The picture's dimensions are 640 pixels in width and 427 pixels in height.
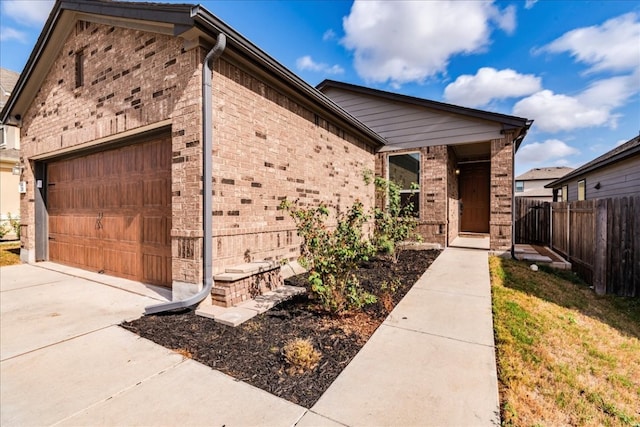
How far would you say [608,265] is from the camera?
5.19 metres

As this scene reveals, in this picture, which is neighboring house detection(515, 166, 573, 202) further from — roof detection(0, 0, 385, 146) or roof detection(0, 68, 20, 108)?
roof detection(0, 68, 20, 108)

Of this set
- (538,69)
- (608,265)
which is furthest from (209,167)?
(538,69)

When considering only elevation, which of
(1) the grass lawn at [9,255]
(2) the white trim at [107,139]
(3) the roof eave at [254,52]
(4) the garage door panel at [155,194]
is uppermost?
(3) the roof eave at [254,52]

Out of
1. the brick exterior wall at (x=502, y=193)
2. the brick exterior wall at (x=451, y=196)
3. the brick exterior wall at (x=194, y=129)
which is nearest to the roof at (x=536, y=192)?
the brick exterior wall at (x=451, y=196)

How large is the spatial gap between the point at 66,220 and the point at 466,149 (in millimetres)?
12559

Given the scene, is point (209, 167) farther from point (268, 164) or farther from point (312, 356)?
point (312, 356)

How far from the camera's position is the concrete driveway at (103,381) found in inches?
79.9

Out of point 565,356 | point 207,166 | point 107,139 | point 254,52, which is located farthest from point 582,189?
point 107,139

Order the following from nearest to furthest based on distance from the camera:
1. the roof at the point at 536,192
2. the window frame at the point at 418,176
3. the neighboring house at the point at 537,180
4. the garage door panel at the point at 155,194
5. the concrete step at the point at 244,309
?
the concrete step at the point at 244,309
the garage door panel at the point at 155,194
the window frame at the point at 418,176
the roof at the point at 536,192
the neighboring house at the point at 537,180

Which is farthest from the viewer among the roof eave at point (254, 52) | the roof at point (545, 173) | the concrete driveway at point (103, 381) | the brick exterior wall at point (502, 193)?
the roof at point (545, 173)

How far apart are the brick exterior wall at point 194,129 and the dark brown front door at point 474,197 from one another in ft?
27.4

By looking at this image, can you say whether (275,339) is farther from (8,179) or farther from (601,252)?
(8,179)

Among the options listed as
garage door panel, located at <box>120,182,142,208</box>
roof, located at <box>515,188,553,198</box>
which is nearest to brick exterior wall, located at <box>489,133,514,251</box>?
garage door panel, located at <box>120,182,142,208</box>

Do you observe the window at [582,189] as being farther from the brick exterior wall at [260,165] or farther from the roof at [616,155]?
the brick exterior wall at [260,165]
